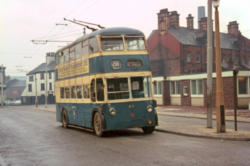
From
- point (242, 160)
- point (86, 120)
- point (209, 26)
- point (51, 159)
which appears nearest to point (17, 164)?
point (51, 159)

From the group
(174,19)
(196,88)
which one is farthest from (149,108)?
(174,19)

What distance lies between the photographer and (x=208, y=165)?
7.60m

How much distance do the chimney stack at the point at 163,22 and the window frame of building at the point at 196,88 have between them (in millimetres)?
21360

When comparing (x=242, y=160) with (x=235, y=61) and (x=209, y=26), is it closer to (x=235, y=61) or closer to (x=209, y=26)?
(x=209, y=26)

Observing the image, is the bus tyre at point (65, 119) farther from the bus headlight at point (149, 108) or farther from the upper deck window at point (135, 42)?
the upper deck window at point (135, 42)

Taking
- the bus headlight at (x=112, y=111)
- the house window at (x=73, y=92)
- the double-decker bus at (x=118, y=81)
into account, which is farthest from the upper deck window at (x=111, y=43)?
the house window at (x=73, y=92)

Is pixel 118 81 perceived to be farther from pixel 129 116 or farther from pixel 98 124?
pixel 98 124

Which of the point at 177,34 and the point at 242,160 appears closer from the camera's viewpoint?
the point at 242,160

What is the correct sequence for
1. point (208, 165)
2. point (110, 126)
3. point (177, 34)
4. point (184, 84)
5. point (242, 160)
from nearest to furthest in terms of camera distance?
point (208, 165), point (242, 160), point (110, 126), point (184, 84), point (177, 34)

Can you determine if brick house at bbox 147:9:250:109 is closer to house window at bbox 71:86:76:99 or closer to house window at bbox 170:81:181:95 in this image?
house window at bbox 170:81:181:95

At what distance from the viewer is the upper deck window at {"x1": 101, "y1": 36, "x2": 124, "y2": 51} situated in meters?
13.8

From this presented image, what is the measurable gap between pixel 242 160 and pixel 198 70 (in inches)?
1960

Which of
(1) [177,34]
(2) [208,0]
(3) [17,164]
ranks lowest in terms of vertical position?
(3) [17,164]

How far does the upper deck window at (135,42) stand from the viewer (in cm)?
1409
